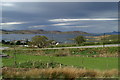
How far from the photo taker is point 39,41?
82.6 ft

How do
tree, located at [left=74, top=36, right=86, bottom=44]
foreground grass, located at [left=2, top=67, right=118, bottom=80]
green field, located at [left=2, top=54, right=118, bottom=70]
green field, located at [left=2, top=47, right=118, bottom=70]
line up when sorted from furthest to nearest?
tree, located at [left=74, top=36, right=86, bottom=44] → green field, located at [left=2, top=47, right=118, bottom=70] → green field, located at [left=2, top=54, right=118, bottom=70] → foreground grass, located at [left=2, top=67, right=118, bottom=80]

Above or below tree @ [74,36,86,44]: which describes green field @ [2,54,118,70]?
below

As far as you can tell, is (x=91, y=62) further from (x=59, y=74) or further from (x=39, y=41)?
(x=39, y=41)

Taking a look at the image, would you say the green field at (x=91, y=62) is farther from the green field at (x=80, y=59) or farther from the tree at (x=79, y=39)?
the tree at (x=79, y=39)

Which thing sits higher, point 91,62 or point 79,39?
point 79,39

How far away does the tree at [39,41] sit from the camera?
2426 cm

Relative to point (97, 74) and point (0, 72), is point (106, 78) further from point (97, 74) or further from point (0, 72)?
point (0, 72)

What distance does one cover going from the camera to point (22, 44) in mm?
27297

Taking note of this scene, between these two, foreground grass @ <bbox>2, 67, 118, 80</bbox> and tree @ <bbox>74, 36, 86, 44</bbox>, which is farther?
tree @ <bbox>74, 36, 86, 44</bbox>

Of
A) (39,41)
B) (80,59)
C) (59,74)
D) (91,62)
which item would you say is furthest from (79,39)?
(59,74)

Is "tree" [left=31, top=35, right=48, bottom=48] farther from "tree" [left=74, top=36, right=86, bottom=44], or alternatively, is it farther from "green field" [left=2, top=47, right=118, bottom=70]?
"green field" [left=2, top=47, right=118, bottom=70]

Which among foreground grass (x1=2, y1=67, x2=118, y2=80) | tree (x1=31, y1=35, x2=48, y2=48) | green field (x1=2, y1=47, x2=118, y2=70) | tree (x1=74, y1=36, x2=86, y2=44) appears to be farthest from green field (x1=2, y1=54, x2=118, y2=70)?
tree (x1=74, y1=36, x2=86, y2=44)

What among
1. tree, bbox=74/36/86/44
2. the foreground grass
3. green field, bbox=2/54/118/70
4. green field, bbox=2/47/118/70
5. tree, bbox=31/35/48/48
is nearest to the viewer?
the foreground grass

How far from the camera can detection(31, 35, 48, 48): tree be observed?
79.6 feet
